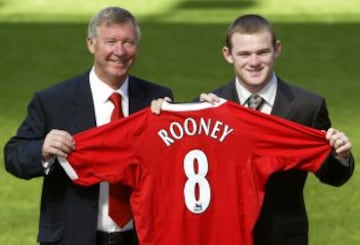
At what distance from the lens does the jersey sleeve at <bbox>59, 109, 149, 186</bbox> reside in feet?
15.4

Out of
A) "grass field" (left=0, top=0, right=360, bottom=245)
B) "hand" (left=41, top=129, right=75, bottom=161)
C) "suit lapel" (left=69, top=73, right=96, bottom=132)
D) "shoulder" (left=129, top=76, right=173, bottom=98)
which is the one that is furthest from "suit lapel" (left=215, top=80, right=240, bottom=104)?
"grass field" (left=0, top=0, right=360, bottom=245)

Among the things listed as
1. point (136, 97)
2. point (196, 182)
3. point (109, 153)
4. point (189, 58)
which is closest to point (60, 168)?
point (109, 153)

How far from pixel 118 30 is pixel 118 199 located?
0.66 metres

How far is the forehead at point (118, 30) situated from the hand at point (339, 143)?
0.86m

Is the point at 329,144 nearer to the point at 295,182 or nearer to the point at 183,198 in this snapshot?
the point at 295,182

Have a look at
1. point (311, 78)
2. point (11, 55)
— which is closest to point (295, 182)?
point (311, 78)

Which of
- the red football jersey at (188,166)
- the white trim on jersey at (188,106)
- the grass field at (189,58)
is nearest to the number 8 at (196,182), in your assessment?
the red football jersey at (188,166)

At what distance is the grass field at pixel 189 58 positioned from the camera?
851 centimetres

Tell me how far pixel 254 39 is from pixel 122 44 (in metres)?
0.51

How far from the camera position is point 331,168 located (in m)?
4.82

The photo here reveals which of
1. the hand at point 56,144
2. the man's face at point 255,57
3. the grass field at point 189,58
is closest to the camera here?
the hand at point 56,144

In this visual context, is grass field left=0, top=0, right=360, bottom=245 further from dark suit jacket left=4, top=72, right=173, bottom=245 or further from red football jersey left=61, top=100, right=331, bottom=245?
red football jersey left=61, top=100, right=331, bottom=245

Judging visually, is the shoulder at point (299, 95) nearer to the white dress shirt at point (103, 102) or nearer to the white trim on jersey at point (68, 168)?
the white dress shirt at point (103, 102)

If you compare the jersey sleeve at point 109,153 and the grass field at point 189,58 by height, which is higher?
the grass field at point 189,58
